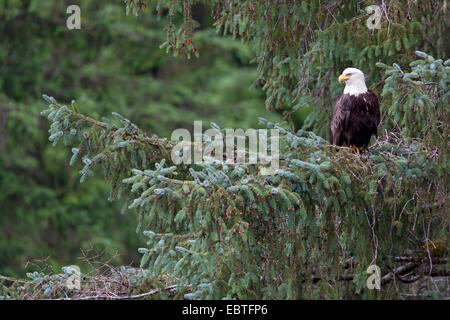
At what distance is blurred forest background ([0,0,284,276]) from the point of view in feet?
44.4

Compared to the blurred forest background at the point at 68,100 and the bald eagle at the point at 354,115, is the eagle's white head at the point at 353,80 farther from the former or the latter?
the blurred forest background at the point at 68,100

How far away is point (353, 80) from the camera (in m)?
6.68

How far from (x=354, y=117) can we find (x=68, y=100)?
27.5ft

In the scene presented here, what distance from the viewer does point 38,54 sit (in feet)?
46.5

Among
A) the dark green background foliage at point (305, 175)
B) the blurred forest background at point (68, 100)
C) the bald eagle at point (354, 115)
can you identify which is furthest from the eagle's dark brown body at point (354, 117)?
the blurred forest background at point (68, 100)

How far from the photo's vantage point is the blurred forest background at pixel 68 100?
13.5 m

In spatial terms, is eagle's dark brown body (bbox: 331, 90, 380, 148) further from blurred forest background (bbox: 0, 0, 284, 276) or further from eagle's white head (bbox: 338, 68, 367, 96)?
blurred forest background (bbox: 0, 0, 284, 276)

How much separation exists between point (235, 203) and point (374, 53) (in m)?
2.27

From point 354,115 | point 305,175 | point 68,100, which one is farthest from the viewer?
point 68,100

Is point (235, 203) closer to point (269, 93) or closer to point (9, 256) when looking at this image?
point (269, 93)

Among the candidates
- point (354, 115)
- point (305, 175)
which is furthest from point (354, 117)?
point (305, 175)

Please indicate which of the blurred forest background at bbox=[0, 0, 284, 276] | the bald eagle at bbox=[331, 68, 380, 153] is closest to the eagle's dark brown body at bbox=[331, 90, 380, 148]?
the bald eagle at bbox=[331, 68, 380, 153]

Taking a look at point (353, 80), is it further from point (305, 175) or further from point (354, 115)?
point (305, 175)

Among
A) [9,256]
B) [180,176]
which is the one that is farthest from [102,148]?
[9,256]
